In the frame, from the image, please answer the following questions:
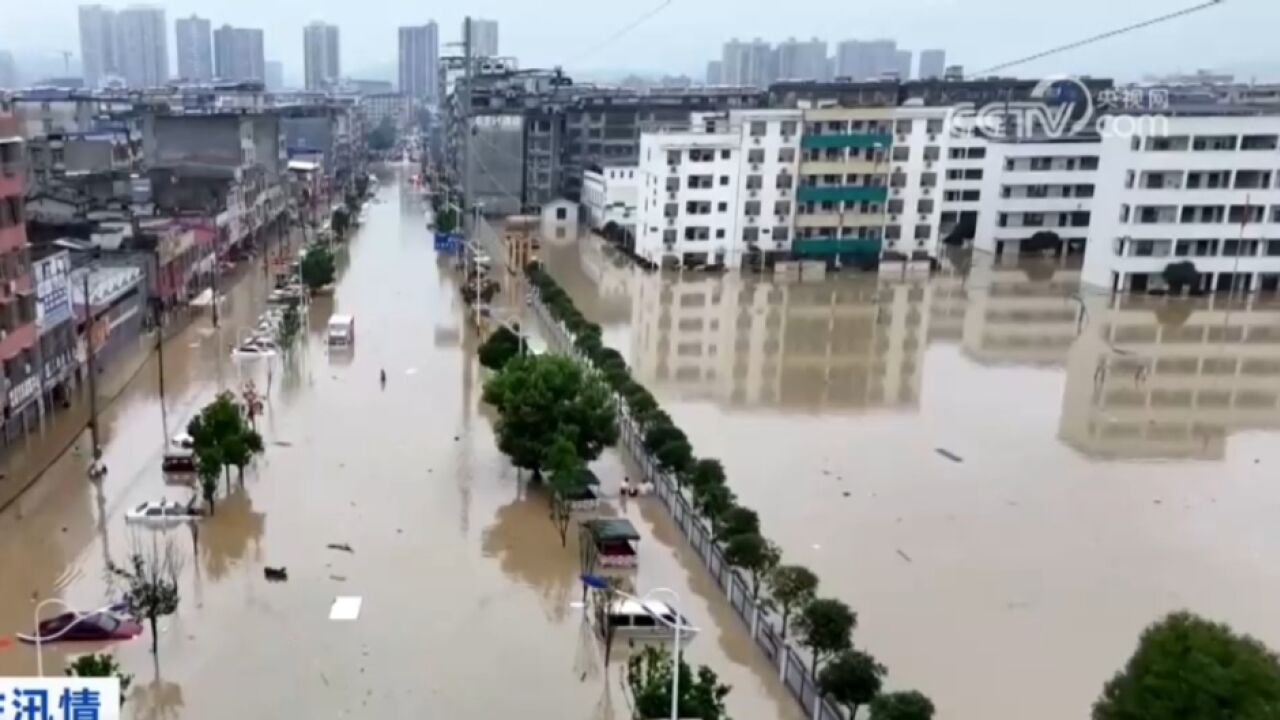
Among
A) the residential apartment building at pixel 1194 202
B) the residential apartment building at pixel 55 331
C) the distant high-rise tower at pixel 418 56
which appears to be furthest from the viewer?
the distant high-rise tower at pixel 418 56

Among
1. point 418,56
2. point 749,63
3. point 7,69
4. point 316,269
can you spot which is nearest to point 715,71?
point 749,63

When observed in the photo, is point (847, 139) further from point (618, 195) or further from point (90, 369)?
point (90, 369)

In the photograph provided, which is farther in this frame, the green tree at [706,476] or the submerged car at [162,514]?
the submerged car at [162,514]

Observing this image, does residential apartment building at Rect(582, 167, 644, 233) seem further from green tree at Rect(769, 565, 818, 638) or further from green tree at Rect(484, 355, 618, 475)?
green tree at Rect(769, 565, 818, 638)

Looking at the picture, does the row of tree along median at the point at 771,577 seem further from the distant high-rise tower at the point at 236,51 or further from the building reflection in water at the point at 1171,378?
the distant high-rise tower at the point at 236,51

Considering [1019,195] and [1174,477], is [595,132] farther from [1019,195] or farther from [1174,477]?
[1174,477]

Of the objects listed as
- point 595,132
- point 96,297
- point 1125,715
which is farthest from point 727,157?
point 1125,715

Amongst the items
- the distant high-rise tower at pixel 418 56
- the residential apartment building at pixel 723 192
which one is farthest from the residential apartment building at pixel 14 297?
the distant high-rise tower at pixel 418 56
